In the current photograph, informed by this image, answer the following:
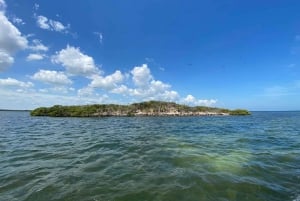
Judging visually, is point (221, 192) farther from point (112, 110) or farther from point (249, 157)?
point (112, 110)

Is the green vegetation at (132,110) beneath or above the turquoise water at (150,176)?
above

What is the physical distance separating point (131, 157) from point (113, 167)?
238cm

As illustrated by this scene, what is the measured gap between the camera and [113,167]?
10.3 m

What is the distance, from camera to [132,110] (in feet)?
444

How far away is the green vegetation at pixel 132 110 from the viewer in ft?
370

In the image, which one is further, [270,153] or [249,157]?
[270,153]

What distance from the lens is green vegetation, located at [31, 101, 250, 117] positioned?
113m

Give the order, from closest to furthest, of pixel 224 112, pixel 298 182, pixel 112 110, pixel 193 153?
pixel 298 182, pixel 193 153, pixel 112 110, pixel 224 112

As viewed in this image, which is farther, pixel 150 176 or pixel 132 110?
pixel 132 110

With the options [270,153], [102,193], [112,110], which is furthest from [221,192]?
[112,110]

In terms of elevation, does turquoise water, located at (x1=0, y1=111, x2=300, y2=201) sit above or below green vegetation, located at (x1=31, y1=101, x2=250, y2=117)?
below

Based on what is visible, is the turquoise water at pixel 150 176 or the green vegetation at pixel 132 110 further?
the green vegetation at pixel 132 110

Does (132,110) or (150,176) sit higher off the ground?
(132,110)

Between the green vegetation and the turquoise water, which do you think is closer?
the turquoise water
